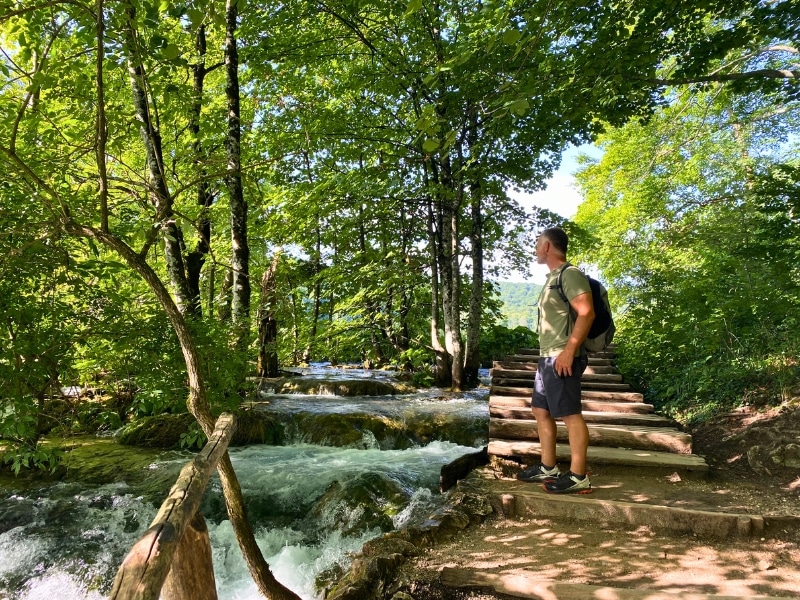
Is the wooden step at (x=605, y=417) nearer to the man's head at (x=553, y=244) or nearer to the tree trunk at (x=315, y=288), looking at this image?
the man's head at (x=553, y=244)

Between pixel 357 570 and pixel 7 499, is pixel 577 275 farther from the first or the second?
pixel 7 499

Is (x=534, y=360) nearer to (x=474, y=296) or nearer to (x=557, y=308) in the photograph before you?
(x=474, y=296)

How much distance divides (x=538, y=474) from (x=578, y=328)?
1.49 m

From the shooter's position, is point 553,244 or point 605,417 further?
point 605,417

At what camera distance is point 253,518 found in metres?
5.33

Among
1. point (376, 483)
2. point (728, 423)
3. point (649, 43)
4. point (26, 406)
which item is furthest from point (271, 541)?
point (649, 43)

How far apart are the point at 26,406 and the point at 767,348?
8656 millimetres

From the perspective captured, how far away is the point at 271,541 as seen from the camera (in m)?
4.92

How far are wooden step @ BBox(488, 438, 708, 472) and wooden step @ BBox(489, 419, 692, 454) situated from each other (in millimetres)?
109

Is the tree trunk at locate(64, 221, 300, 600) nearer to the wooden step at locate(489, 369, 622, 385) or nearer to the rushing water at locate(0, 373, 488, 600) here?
the rushing water at locate(0, 373, 488, 600)

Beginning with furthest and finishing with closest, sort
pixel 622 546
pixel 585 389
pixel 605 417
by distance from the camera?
pixel 585 389 → pixel 605 417 → pixel 622 546

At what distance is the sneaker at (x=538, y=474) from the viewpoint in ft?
13.2

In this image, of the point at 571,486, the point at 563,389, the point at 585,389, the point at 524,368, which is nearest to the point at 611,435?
the point at 571,486

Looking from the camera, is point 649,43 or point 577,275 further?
point 649,43
